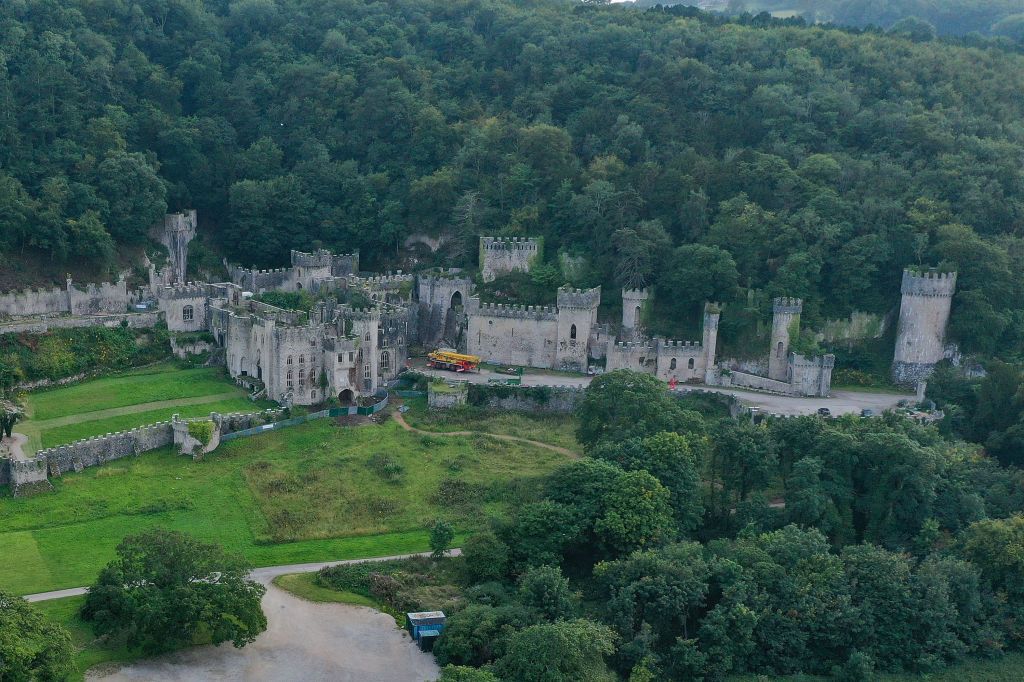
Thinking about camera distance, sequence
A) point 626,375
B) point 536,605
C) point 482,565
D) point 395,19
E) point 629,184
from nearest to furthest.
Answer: point 536,605 → point 482,565 → point 626,375 → point 629,184 → point 395,19

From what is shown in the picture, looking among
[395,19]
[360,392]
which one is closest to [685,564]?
[360,392]

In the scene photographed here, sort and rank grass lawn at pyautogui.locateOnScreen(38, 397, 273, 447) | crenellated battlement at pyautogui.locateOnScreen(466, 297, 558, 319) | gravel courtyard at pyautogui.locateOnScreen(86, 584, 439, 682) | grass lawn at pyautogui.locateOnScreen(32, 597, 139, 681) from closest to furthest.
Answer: grass lawn at pyautogui.locateOnScreen(32, 597, 139, 681)
gravel courtyard at pyautogui.locateOnScreen(86, 584, 439, 682)
grass lawn at pyautogui.locateOnScreen(38, 397, 273, 447)
crenellated battlement at pyautogui.locateOnScreen(466, 297, 558, 319)

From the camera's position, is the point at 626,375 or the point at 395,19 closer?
the point at 626,375

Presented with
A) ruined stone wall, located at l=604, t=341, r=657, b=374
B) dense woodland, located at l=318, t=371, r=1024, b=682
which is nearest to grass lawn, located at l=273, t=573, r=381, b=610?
dense woodland, located at l=318, t=371, r=1024, b=682

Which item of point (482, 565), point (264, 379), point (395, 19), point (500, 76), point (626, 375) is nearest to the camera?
point (482, 565)

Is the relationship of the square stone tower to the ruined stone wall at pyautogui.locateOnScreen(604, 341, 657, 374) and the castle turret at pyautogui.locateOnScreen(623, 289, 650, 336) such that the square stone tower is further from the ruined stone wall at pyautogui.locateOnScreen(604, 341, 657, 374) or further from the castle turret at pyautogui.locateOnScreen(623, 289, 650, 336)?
the castle turret at pyautogui.locateOnScreen(623, 289, 650, 336)

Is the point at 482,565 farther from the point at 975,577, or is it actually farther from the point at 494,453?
the point at 975,577

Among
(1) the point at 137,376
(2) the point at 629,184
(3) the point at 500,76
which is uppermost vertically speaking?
(3) the point at 500,76
